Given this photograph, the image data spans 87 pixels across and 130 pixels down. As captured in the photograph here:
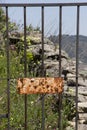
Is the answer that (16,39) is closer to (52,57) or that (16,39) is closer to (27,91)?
(52,57)

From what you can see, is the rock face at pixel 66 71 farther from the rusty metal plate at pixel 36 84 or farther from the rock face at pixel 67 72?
the rusty metal plate at pixel 36 84

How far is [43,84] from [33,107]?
57.6 inches

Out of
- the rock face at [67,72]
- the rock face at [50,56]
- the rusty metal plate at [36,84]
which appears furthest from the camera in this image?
the rock face at [50,56]

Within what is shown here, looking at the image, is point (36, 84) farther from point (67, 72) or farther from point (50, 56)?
point (50, 56)

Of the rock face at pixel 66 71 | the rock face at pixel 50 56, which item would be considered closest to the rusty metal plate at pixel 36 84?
the rock face at pixel 66 71

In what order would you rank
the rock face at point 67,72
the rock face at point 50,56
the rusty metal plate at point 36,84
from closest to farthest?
the rusty metal plate at point 36,84 → the rock face at point 67,72 → the rock face at point 50,56

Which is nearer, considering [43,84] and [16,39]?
[43,84]

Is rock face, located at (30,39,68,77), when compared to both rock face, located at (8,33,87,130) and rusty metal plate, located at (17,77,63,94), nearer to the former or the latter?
rock face, located at (8,33,87,130)

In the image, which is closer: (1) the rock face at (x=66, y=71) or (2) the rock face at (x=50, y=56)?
(1) the rock face at (x=66, y=71)

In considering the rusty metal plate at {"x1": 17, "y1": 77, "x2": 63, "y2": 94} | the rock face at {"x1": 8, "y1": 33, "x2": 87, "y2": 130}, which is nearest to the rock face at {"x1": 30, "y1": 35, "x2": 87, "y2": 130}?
the rock face at {"x1": 8, "y1": 33, "x2": 87, "y2": 130}

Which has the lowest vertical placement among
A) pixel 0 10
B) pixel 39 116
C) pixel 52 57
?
pixel 39 116

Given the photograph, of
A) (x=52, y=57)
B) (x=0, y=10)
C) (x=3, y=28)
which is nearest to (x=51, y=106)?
(x=52, y=57)

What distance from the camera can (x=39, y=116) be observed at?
5.73 meters

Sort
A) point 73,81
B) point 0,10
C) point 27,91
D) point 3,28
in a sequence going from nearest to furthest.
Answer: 1. point 27,91
2. point 73,81
3. point 3,28
4. point 0,10
